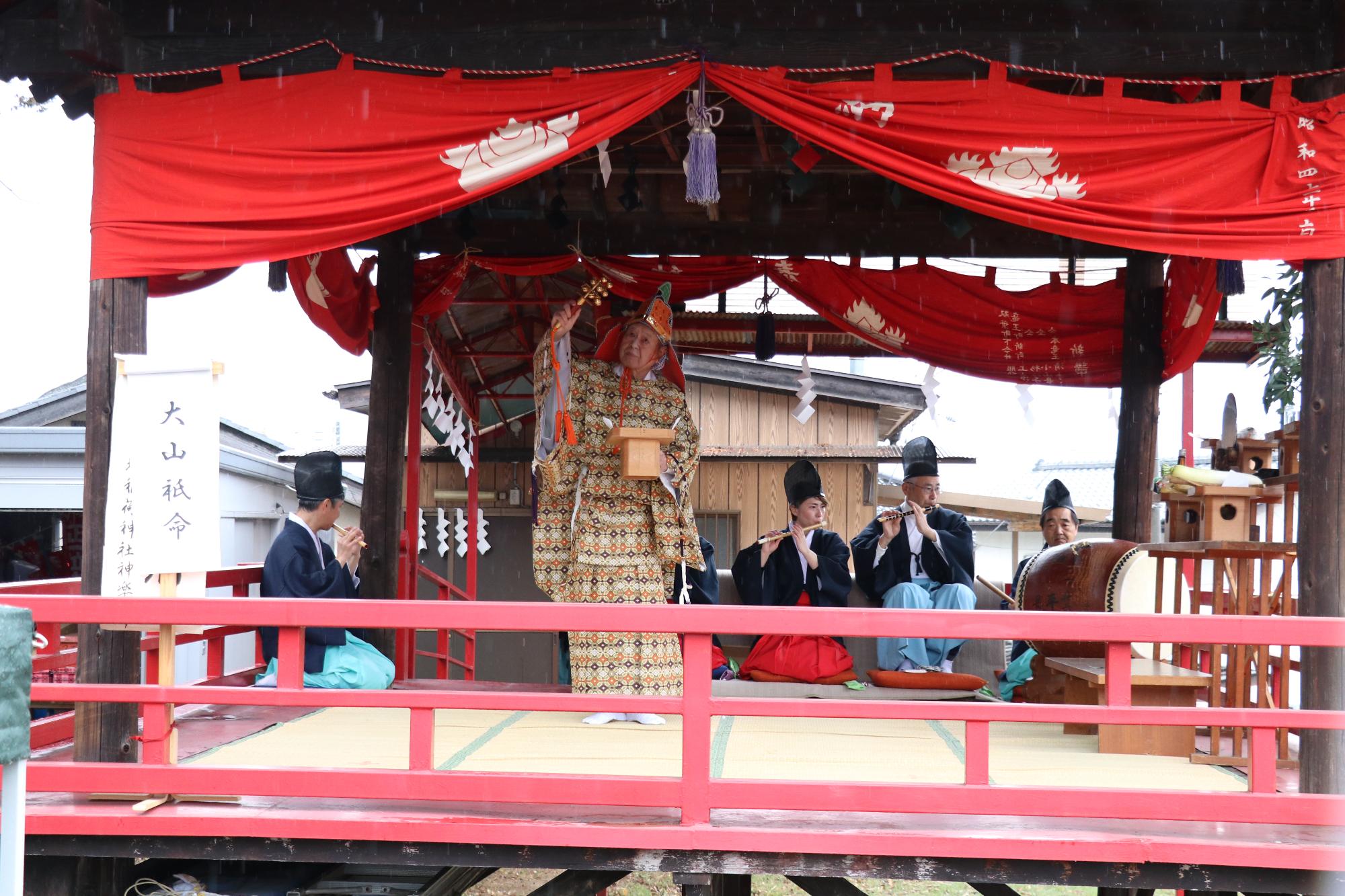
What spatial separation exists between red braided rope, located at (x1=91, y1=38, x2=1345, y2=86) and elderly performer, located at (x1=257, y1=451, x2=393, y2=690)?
1894 millimetres

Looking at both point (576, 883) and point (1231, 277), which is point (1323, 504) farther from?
point (576, 883)

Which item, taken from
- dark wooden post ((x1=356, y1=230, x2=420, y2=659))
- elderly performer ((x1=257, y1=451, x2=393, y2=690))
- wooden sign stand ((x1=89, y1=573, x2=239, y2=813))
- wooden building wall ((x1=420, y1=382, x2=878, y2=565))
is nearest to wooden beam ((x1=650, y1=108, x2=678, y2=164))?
dark wooden post ((x1=356, y1=230, x2=420, y2=659))

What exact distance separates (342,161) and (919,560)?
3879 millimetres

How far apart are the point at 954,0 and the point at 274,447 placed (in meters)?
11.4

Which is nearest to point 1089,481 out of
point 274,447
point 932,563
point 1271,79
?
point 274,447

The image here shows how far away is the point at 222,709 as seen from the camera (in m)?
5.40

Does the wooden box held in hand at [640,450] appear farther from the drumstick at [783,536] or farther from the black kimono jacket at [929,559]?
the black kimono jacket at [929,559]

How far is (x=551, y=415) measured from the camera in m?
5.34

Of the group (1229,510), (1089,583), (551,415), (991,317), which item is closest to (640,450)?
(551,415)

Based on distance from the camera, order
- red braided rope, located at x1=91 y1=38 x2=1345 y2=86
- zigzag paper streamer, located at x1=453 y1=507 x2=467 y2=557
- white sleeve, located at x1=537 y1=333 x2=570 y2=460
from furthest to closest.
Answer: zigzag paper streamer, located at x1=453 y1=507 x2=467 y2=557, white sleeve, located at x1=537 y1=333 x2=570 y2=460, red braided rope, located at x1=91 y1=38 x2=1345 y2=86

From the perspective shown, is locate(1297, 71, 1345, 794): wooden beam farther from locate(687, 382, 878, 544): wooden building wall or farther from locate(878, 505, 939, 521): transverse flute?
locate(687, 382, 878, 544): wooden building wall

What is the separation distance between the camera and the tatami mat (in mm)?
3967

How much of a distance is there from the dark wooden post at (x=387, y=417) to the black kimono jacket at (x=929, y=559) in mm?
2765

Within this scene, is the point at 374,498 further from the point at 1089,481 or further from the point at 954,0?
the point at 1089,481
